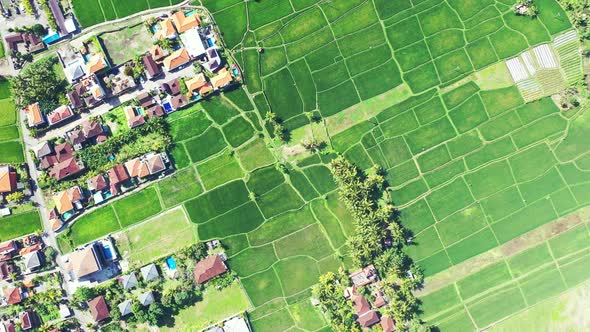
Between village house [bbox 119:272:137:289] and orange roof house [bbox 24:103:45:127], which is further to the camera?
village house [bbox 119:272:137:289]

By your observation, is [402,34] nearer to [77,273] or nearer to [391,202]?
[391,202]

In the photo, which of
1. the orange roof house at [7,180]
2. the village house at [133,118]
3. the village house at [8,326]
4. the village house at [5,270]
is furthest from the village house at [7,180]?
the village house at [8,326]

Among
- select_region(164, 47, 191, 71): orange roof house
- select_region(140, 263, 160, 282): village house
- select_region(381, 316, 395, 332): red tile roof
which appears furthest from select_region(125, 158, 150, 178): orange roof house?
select_region(381, 316, 395, 332): red tile roof

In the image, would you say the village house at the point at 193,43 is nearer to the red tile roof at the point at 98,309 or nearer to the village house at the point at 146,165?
the village house at the point at 146,165

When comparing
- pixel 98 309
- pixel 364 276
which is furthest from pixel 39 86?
pixel 364 276

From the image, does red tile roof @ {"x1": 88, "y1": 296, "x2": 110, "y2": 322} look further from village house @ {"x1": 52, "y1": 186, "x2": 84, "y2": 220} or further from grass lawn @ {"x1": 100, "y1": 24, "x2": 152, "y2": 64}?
grass lawn @ {"x1": 100, "y1": 24, "x2": 152, "y2": 64}

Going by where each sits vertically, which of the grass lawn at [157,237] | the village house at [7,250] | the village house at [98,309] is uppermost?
the village house at [7,250]

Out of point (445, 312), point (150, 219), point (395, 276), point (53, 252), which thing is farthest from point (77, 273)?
point (445, 312)
